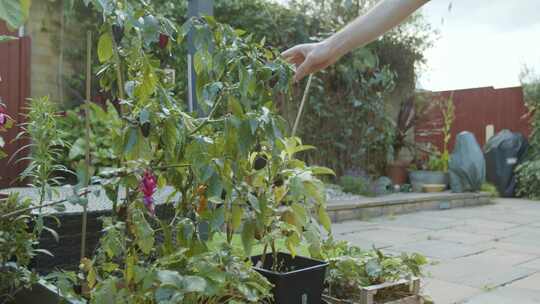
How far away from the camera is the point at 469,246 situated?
354cm

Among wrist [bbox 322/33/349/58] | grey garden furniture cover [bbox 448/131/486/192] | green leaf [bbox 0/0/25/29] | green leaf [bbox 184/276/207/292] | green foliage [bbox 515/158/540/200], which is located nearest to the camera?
green leaf [bbox 0/0/25/29]

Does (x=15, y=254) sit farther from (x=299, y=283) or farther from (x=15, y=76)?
(x=15, y=76)

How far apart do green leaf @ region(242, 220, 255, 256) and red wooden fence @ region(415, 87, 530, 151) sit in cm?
778

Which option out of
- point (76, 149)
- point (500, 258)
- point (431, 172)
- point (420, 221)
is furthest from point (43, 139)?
point (431, 172)

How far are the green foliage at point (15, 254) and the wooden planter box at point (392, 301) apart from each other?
94cm

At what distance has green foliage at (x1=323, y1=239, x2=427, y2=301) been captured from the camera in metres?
1.68

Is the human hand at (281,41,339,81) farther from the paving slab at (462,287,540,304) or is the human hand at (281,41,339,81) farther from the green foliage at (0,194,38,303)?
the paving slab at (462,287,540,304)

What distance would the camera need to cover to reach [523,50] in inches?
330

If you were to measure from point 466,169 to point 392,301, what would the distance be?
19.3ft

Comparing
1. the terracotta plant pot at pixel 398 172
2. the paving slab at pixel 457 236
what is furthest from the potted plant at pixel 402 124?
the paving slab at pixel 457 236

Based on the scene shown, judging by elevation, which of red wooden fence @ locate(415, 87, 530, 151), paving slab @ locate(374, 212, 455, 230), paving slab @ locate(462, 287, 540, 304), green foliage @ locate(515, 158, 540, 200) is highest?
red wooden fence @ locate(415, 87, 530, 151)

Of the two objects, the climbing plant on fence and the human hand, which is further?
the climbing plant on fence

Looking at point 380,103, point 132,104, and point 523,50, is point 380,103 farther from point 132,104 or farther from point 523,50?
point 132,104

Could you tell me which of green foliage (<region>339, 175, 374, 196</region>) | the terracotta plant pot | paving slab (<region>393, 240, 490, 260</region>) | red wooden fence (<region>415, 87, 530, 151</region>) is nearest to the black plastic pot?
paving slab (<region>393, 240, 490, 260</region>)
